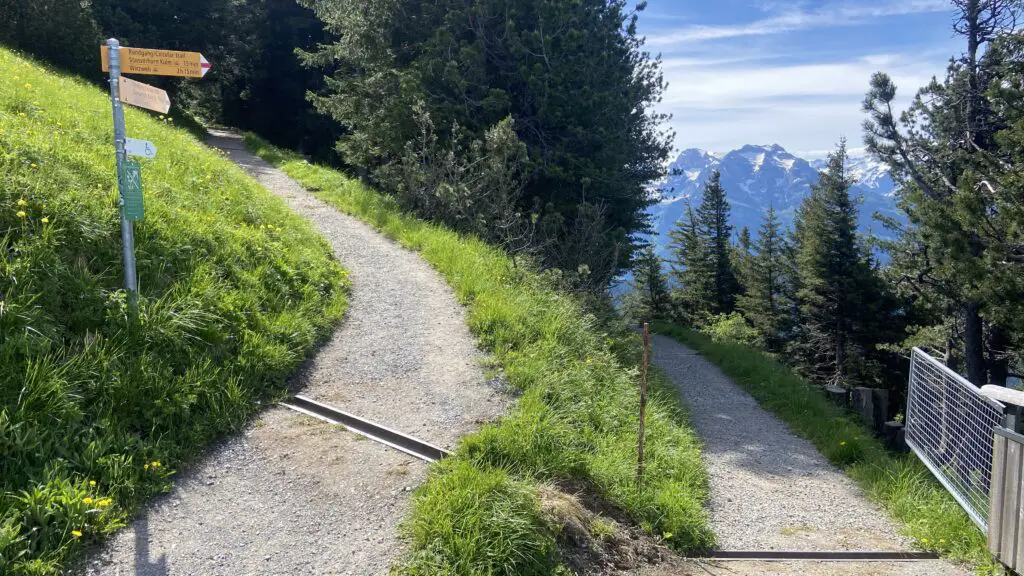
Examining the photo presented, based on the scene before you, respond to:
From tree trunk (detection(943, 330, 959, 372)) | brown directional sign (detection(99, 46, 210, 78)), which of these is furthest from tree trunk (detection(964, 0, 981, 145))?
brown directional sign (detection(99, 46, 210, 78))

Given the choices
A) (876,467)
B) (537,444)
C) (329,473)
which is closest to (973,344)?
(876,467)

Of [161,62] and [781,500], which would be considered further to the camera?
[781,500]

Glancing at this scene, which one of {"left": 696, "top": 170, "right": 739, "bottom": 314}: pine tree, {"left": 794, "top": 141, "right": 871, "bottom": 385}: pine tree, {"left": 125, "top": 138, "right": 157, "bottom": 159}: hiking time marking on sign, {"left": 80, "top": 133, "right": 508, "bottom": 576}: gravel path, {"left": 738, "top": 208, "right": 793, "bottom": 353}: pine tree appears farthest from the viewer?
{"left": 696, "top": 170, "right": 739, "bottom": 314}: pine tree

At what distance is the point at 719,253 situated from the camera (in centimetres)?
3731

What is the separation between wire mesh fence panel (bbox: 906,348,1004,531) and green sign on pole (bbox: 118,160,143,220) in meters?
6.25

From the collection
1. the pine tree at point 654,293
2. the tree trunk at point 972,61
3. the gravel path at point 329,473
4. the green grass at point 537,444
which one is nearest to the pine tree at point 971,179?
the tree trunk at point 972,61

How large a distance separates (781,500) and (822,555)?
121 cm

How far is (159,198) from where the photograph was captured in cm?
655

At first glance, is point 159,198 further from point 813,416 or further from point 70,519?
point 813,416

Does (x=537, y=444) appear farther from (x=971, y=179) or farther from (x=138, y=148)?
(x=971, y=179)

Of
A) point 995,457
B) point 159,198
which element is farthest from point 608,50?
point 995,457

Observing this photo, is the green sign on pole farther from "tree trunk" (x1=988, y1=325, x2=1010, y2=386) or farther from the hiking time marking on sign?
"tree trunk" (x1=988, y1=325, x2=1010, y2=386)

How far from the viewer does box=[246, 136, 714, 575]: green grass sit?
3643 millimetres

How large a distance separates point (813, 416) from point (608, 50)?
882cm
